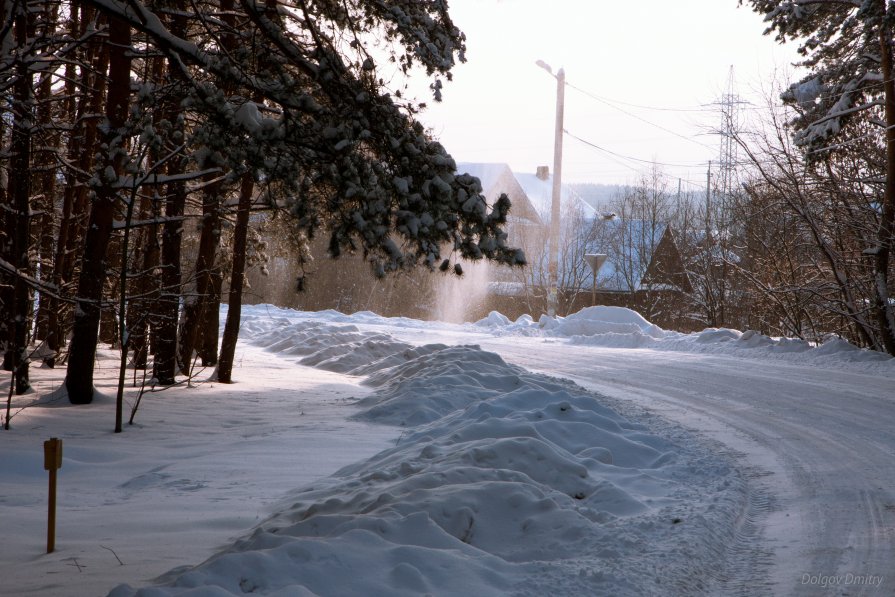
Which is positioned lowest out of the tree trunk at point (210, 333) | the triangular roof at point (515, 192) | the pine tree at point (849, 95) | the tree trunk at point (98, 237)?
the tree trunk at point (210, 333)

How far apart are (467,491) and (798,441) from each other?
4.40 metres

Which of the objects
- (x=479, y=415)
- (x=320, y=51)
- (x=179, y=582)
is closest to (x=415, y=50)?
(x=320, y=51)

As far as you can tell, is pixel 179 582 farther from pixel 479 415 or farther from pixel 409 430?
pixel 409 430

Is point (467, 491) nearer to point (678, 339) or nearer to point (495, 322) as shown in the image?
point (678, 339)

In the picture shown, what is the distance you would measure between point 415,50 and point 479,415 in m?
3.58

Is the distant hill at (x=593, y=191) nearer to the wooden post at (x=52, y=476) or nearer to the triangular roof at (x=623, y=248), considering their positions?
the triangular roof at (x=623, y=248)

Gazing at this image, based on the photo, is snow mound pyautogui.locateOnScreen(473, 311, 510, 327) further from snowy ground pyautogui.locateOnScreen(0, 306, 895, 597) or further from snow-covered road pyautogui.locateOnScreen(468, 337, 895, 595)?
snowy ground pyautogui.locateOnScreen(0, 306, 895, 597)

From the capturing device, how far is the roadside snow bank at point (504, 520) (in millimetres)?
3723

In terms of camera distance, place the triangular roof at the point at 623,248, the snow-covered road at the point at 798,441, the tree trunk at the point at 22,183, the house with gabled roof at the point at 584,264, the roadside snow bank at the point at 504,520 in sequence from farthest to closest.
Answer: the triangular roof at the point at 623,248 → the house with gabled roof at the point at 584,264 → the tree trunk at the point at 22,183 → the snow-covered road at the point at 798,441 → the roadside snow bank at the point at 504,520

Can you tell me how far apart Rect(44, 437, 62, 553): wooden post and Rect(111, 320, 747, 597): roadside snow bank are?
1098 mm

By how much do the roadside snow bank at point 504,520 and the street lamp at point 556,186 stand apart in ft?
66.6

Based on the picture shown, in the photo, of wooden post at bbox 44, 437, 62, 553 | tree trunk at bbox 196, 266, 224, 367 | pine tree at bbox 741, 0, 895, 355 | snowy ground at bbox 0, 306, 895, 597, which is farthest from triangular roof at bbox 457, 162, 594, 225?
wooden post at bbox 44, 437, 62, 553

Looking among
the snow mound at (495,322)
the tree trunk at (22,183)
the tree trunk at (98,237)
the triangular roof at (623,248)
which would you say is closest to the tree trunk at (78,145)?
the tree trunk at (22,183)

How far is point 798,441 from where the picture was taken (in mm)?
7680
